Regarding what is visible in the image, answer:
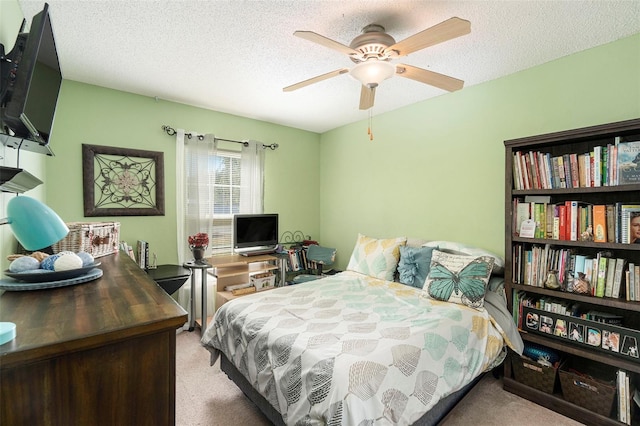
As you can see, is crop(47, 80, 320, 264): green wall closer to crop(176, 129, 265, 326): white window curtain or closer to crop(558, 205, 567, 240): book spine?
crop(176, 129, 265, 326): white window curtain

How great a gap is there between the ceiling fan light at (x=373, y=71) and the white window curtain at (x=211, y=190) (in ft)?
7.71

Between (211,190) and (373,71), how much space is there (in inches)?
100

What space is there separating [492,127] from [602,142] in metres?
0.80

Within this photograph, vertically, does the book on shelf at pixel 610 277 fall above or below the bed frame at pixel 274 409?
above

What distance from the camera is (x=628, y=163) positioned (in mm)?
1817

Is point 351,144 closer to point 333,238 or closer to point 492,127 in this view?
point 333,238

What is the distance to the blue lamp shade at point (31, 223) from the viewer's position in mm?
745

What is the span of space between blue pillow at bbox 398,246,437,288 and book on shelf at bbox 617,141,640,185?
56.0 inches

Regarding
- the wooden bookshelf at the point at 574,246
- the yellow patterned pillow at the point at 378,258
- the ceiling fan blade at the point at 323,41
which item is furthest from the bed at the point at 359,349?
the ceiling fan blade at the point at 323,41

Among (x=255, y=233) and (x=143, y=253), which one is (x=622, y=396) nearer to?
(x=255, y=233)

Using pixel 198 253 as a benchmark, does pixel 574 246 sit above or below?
above

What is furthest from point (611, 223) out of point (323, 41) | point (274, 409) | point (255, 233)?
point (255, 233)

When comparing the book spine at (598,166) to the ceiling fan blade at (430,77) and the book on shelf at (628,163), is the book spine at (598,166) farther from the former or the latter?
the ceiling fan blade at (430,77)

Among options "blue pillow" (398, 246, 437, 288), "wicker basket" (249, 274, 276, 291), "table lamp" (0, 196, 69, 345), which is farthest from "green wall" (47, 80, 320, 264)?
"table lamp" (0, 196, 69, 345)
